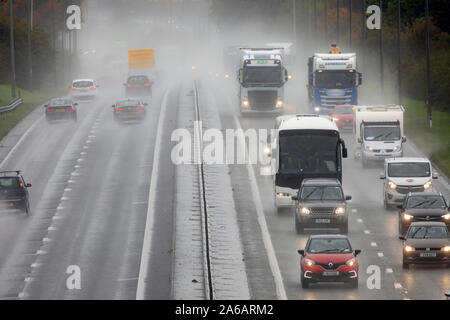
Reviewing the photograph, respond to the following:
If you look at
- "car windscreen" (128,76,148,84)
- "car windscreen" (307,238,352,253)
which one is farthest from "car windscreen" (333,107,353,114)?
"car windscreen" (307,238,352,253)

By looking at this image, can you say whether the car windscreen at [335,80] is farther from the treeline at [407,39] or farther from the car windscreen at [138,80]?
the car windscreen at [138,80]

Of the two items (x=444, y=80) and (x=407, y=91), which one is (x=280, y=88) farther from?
(x=407, y=91)

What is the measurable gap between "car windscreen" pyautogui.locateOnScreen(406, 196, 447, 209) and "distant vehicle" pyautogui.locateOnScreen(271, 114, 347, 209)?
6042 millimetres

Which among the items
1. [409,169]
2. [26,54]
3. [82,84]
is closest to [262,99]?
[82,84]

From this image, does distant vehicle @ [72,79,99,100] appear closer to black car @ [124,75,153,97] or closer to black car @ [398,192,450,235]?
black car @ [124,75,153,97]

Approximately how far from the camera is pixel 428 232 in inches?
1406

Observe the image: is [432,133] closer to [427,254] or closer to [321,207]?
[321,207]

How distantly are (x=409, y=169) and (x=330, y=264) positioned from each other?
52.3 ft

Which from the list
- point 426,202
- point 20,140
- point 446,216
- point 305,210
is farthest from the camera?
point 20,140

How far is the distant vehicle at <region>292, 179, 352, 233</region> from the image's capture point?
41625 millimetres

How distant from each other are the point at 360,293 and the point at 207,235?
36.3 ft

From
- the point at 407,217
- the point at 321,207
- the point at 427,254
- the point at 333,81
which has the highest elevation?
the point at 333,81

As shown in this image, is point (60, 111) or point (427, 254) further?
point (60, 111)
